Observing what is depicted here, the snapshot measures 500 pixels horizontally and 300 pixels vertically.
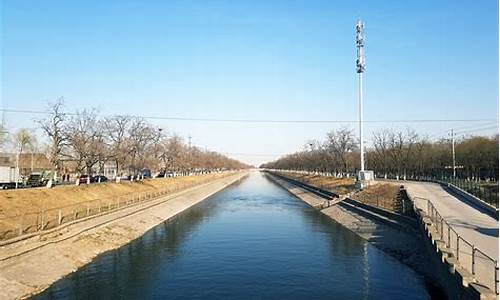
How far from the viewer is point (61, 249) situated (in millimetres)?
26344

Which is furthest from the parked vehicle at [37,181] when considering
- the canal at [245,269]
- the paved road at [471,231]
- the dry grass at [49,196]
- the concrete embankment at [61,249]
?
the paved road at [471,231]

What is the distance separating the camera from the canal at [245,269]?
21641 millimetres

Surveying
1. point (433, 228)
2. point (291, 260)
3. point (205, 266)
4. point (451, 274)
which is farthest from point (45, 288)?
point (433, 228)

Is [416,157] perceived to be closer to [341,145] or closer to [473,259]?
[341,145]

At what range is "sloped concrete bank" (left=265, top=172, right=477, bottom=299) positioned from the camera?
20.4m

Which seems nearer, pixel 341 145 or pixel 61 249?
pixel 61 249

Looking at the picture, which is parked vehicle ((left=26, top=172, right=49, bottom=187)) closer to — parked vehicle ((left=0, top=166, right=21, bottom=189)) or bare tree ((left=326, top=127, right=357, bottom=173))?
parked vehicle ((left=0, top=166, right=21, bottom=189))

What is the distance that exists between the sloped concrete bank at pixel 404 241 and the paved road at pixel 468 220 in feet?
6.86

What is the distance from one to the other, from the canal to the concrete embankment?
30.4 inches

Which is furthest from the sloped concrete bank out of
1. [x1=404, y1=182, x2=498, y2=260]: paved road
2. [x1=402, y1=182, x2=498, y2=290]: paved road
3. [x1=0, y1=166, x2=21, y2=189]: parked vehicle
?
[x1=0, y1=166, x2=21, y2=189]: parked vehicle

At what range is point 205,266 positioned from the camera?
90.4 ft

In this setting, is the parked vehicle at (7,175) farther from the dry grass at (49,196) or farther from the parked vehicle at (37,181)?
the dry grass at (49,196)

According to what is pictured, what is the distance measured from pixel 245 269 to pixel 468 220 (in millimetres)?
14996

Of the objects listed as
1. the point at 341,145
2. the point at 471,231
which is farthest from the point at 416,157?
the point at 471,231
